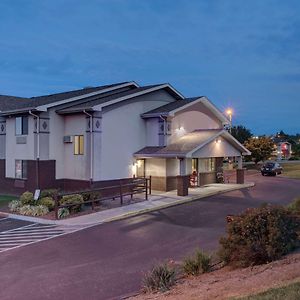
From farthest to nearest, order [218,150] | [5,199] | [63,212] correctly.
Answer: [218,150] < [5,199] < [63,212]

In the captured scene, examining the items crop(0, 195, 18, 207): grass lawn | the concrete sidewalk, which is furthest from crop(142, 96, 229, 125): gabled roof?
crop(0, 195, 18, 207): grass lawn

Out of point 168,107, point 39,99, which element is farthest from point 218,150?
point 39,99

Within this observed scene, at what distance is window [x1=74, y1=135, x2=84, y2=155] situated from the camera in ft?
80.6

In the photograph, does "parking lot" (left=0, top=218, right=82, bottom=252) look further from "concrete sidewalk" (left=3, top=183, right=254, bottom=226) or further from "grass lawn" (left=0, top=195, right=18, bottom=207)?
"grass lawn" (left=0, top=195, right=18, bottom=207)

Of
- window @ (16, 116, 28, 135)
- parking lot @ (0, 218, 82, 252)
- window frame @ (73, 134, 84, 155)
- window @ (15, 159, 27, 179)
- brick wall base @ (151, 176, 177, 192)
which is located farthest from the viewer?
brick wall base @ (151, 176, 177, 192)

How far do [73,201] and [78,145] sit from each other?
6668mm

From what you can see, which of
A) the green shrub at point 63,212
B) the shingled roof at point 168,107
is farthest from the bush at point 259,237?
the shingled roof at point 168,107

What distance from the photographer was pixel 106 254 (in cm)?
1193

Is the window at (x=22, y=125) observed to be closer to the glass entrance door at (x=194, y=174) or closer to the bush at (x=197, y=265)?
the glass entrance door at (x=194, y=174)

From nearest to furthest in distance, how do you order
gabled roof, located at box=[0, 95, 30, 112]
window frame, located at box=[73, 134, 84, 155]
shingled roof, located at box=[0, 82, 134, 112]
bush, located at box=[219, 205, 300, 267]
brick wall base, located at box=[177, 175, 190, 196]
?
bush, located at box=[219, 205, 300, 267] → brick wall base, located at box=[177, 175, 190, 196] → window frame, located at box=[73, 134, 84, 155] → shingled roof, located at box=[0, 82, 134, 112] → gabled roof, located at box=[0, 95, 30, 112]

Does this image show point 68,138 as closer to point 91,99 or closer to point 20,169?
point 91,99

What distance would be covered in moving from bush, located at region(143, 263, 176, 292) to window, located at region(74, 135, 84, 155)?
54.8ft

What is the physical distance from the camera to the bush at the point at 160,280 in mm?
8281

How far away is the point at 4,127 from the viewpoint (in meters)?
27.5
